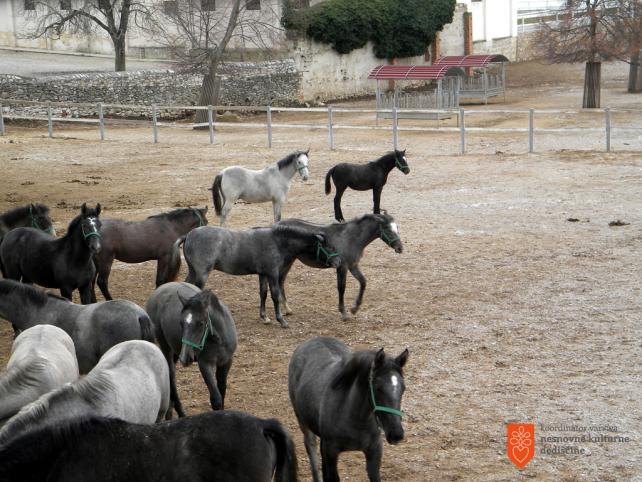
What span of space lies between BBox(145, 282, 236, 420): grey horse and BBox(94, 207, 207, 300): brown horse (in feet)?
7.28

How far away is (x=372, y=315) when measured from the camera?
9.55m

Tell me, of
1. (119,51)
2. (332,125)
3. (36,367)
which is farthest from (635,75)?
(36,367)

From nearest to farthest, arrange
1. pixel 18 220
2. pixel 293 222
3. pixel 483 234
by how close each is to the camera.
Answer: pixel 293 222 → pixel 18 220 → pixel 483 234

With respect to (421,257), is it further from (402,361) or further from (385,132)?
(385,132)

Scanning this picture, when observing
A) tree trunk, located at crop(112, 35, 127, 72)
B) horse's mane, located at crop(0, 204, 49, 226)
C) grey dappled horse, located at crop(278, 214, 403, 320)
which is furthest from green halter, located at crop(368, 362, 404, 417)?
tree trunk, located at crop(112, 35, 127, 72)

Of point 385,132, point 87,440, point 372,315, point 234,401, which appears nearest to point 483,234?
point 372,315

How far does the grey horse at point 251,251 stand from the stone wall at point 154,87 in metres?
19.4

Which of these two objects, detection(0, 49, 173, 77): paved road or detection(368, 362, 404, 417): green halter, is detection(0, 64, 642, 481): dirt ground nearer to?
detection(368, 362, 404, 417): green halter

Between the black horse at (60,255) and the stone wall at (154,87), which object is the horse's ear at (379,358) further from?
the stone wall at (154,87)

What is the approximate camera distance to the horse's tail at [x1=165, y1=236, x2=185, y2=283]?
9383 millimetres

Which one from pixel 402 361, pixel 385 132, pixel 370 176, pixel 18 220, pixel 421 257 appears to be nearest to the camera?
pixel 402 361

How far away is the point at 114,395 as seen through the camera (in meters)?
5.41

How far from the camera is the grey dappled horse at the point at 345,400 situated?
16.4 ft

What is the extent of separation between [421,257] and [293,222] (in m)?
2.84
